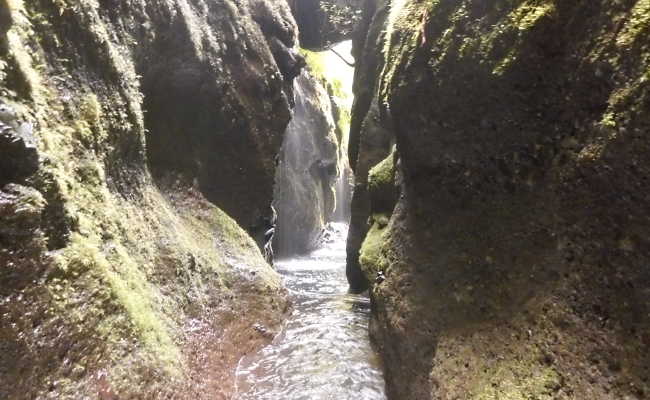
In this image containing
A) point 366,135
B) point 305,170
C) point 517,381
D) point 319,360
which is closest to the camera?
point 517,381

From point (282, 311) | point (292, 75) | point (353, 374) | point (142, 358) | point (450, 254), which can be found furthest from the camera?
point (292, 75)

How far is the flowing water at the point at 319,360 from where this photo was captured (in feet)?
20.6

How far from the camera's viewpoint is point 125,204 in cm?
620

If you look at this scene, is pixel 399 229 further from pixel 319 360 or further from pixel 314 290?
pixel 314 290

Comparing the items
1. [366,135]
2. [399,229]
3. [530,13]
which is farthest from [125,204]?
[366,135]

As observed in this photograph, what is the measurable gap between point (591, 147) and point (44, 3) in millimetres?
6191

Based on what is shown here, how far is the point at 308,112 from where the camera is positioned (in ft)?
85.7

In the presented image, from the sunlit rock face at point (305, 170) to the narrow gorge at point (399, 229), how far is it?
14.1 meters

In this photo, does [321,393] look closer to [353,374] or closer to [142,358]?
[353,374]

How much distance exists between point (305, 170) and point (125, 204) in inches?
802

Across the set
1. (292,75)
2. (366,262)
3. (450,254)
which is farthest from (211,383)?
(292,75)

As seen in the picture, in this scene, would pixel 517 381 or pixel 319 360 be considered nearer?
pixel 517 381

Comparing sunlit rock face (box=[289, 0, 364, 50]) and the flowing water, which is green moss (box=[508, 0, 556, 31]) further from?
sunlit rock face (box=[289, 0, 364, 50])

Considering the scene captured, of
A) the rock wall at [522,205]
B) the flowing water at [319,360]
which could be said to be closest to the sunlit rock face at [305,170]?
the flowing water at [319,360]
